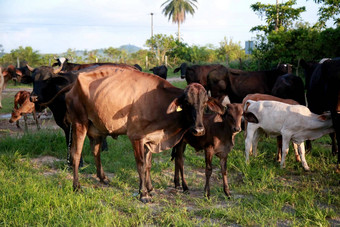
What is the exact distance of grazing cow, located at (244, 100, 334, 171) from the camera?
253 inches

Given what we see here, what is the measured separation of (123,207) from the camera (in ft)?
16.0

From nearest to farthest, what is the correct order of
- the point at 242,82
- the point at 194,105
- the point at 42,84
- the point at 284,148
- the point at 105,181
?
the point at 194,105, the point at 105,181, the point at 284,148, the point at 42,84, the point at 242,82

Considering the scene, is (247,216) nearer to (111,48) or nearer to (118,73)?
(118,73)

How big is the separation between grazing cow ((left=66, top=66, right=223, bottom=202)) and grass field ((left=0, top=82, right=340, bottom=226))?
1.63 ft

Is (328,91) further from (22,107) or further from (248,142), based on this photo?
(22,107)

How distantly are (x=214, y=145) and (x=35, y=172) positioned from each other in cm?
331

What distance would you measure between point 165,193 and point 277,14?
20245mm

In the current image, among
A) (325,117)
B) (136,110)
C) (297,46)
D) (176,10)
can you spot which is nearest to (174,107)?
(136,110)

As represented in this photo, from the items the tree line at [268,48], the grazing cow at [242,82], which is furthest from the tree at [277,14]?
the grazing cow at [242,82]

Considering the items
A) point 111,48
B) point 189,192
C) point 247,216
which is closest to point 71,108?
point 189,192

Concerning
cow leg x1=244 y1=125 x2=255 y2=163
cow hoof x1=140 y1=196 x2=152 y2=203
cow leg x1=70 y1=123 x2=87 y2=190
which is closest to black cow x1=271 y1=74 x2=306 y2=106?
cow leg x1=244 y1=125 x2=255 y2=163

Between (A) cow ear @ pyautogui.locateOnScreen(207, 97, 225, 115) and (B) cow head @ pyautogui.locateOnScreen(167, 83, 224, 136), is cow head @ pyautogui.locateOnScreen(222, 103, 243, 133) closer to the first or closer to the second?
(A) cow ear @ pyautogui.locateOnScreen(207, 97, 225, 115)

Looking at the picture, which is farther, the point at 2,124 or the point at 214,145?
the point at 2,124

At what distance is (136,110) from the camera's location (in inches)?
210
